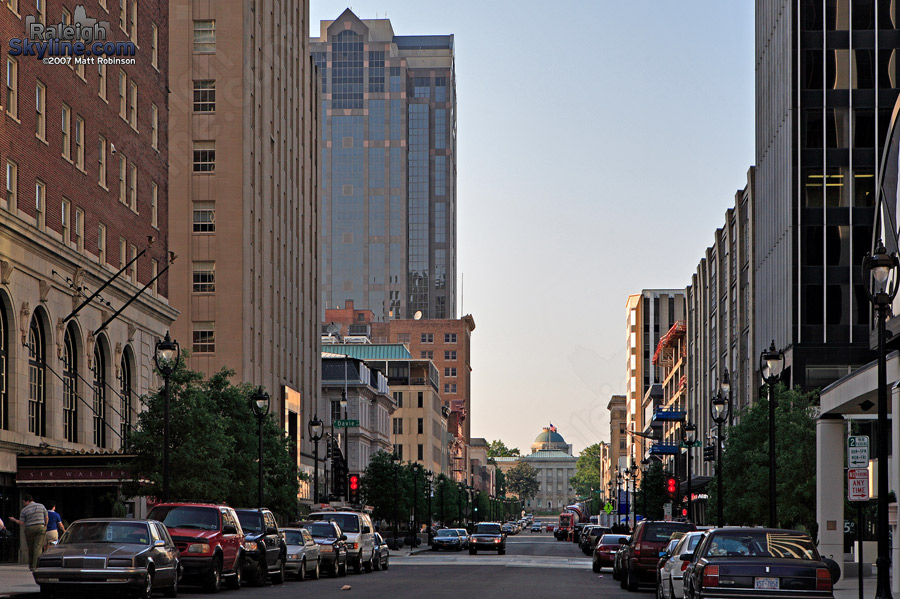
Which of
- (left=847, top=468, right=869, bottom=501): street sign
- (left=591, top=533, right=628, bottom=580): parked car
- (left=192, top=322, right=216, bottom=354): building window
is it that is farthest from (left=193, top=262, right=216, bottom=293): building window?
(left=847, top=468, right=869, bottom=501): street sign

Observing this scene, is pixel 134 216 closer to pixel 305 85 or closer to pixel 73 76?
pixel 73 76

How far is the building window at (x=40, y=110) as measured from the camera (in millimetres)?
45713

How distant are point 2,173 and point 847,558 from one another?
41558mm

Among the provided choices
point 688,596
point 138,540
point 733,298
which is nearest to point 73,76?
point 138,540

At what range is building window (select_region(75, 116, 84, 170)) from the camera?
50.1m

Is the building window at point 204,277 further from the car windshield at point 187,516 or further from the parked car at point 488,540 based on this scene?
the car windshield at point 187,516

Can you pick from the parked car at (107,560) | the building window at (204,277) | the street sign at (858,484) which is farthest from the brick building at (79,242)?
the street sign at (858,484)

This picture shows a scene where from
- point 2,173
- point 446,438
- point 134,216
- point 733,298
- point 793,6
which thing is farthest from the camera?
point 446,438

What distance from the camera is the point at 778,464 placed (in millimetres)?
49781

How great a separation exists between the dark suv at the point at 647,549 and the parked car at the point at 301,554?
31.7 ft

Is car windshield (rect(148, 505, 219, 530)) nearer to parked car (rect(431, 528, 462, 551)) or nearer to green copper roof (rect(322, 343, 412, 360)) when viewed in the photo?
parked car (rect(431, 528, 462, 551))

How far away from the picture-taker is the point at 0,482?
140 ft

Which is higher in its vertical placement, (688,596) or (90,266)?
(90,266)

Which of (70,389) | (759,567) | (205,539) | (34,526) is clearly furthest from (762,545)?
(70,389)
